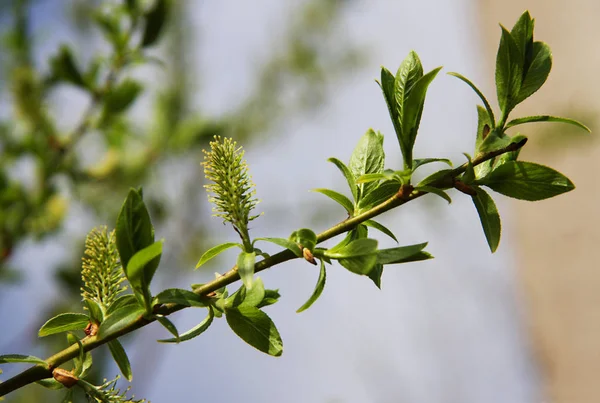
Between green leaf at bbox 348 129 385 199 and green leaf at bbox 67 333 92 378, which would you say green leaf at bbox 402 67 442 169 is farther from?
green leaf at bbox 67 333 92 378

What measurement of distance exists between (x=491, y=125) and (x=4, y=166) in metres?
0.74

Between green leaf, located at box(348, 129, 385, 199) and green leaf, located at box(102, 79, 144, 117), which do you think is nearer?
green leaf, located at box(348, 129, 385, 199)

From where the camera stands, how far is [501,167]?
234 millimetres

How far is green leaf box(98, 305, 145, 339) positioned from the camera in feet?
0.73

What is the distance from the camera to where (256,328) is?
235mm

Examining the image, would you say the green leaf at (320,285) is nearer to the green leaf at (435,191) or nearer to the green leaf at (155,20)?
the green leaf at (435,191)

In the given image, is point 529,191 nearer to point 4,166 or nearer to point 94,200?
point 4,166

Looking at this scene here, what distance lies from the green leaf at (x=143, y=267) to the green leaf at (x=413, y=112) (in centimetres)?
10

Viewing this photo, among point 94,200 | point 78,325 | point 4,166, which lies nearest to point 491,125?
point 78,325

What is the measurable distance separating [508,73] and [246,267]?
130 millimetres

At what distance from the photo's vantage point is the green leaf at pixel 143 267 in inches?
8.1

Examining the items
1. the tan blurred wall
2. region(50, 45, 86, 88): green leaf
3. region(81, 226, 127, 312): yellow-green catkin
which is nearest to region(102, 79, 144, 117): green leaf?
region(50, 45, 86, 88): green leaf

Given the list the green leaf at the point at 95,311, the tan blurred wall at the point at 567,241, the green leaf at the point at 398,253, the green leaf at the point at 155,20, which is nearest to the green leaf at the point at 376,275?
the green leaf at the point at 398,253

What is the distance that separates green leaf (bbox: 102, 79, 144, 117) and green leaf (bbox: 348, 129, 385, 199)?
441mm
